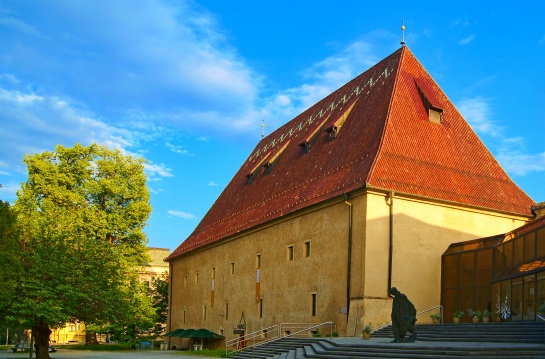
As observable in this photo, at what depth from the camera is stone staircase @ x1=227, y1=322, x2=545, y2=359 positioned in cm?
1584

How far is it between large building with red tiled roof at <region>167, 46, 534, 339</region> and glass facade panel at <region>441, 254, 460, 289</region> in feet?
1.27

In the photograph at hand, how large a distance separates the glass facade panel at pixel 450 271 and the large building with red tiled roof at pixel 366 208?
388 mm

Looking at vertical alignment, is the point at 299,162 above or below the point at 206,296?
above

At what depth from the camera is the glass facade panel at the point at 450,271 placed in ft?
87.5

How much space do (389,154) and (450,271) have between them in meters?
5.64

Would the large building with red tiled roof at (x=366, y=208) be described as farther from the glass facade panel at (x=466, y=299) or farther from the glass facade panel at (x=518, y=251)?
the glass facade panel at (x=518, y=251)

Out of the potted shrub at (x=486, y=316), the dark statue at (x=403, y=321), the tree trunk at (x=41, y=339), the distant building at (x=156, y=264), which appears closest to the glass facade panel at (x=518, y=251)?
the potted shrub at (x=486, y=316)

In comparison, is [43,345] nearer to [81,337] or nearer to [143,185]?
[143,185]

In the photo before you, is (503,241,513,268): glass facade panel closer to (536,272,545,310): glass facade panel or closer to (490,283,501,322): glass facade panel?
(490,283,501,322): glass facade panel

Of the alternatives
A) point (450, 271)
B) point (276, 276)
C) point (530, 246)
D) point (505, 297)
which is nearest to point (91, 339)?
point (276, 276)

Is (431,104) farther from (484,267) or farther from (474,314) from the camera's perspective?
(474,314)

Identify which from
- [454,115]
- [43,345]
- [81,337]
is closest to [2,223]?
[43,345]

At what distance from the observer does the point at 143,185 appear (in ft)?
161

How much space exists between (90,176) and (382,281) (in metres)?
28.5
